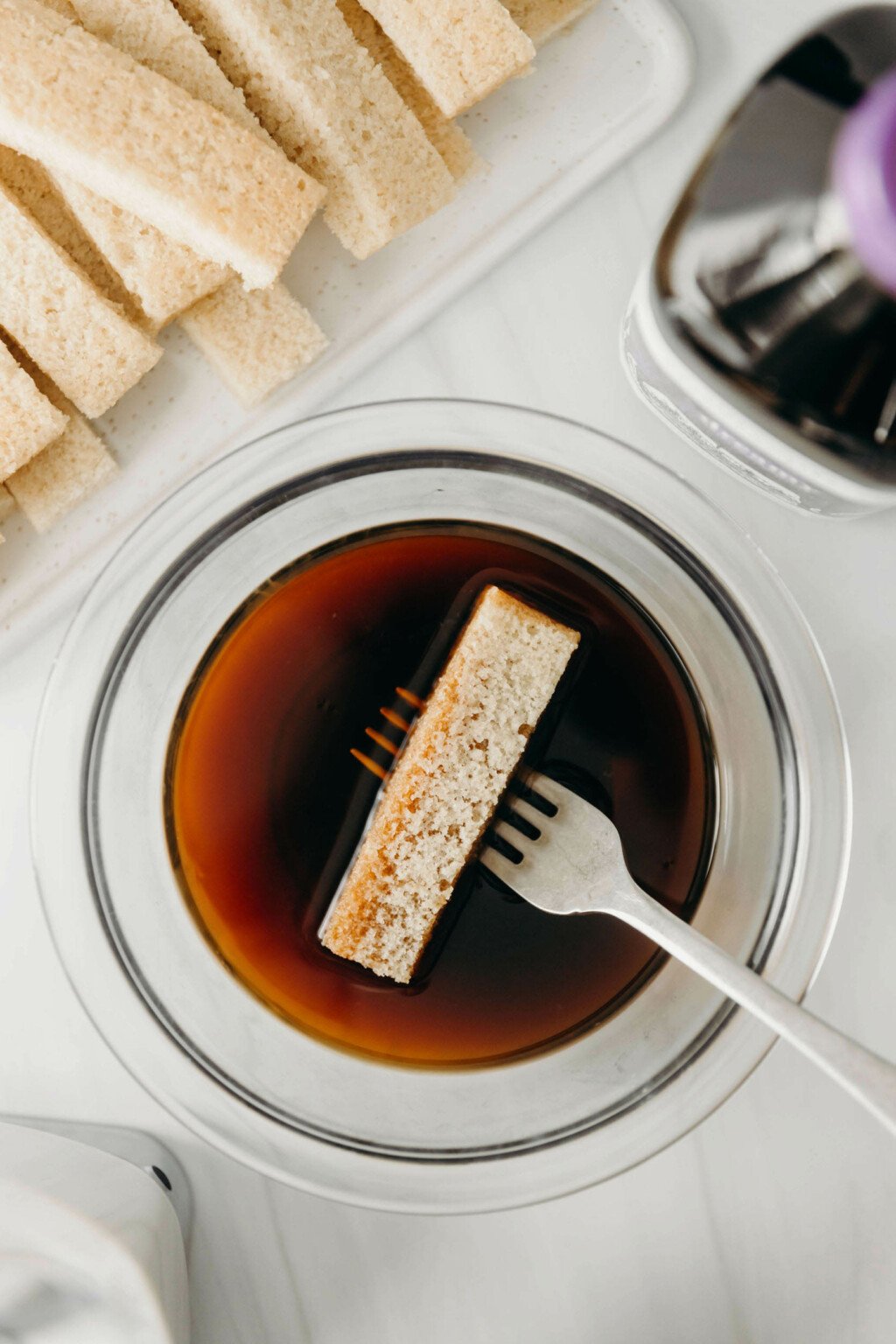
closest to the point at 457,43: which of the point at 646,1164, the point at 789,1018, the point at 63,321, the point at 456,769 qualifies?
the point at 63,321

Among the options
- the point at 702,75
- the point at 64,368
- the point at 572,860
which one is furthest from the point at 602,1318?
the point at 702,75

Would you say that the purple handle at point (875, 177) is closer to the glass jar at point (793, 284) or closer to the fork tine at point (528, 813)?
the glass jar at point (793, 284)

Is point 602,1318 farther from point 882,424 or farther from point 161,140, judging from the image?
point 161,140

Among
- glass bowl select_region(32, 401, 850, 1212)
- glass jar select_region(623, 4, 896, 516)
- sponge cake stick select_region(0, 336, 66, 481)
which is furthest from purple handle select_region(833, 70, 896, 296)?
sponge cake stick select_region(0, 336, 66, 481)

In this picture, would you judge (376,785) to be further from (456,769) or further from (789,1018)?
(789,1018)

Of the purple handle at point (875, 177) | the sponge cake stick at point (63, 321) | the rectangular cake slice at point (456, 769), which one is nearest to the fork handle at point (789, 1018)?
the rectangular cake slice at point (456, 769)
